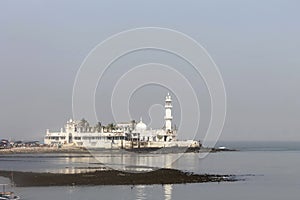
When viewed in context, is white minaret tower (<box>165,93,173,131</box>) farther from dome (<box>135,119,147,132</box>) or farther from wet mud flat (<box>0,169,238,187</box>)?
wet mud flat (<box>0,169,238,187</box>)

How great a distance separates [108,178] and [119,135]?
6959 cm

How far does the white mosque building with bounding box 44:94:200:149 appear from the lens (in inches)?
4610

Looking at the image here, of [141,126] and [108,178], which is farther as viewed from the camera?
[141,126]

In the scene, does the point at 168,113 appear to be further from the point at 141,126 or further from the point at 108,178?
the point at 108,178

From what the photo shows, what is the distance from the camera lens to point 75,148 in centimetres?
11600

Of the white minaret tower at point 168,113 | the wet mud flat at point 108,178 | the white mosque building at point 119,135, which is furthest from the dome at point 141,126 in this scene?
the wet mud flat at point 108,178

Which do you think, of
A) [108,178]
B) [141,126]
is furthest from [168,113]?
[108,178]

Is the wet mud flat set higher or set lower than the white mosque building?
lower

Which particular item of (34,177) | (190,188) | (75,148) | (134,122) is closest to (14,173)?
(34,177)

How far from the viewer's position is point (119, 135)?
117m

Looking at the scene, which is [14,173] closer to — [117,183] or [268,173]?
[117,183]

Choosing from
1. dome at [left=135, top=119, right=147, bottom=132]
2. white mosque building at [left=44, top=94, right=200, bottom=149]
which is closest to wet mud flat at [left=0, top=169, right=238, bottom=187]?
white mosque building at [left=44, top=94, right=200, bottom=149]

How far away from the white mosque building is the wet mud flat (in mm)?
62697

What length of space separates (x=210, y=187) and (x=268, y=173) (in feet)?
60.3
